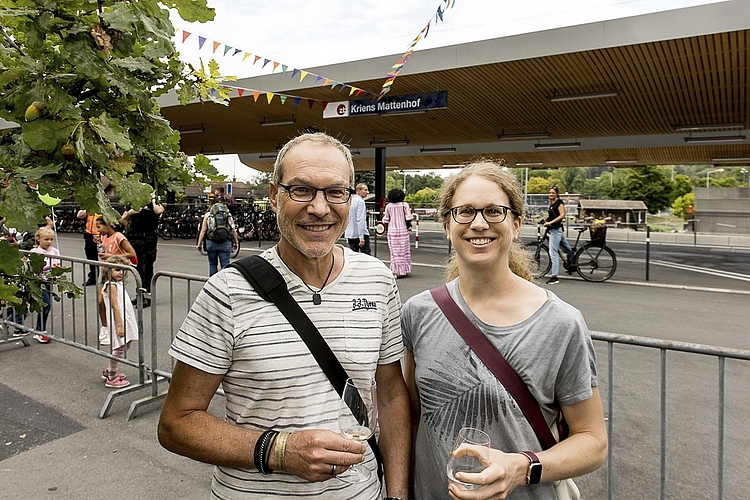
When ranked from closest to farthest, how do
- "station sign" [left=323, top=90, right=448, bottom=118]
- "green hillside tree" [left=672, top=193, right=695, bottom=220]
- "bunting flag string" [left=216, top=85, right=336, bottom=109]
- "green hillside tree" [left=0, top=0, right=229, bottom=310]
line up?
1. "green hillside tree" [left=0, top=0, right=229, bottom=310]
2. "station sign" [left=323, top=90, right=448, bottom=118]
3. "bunting flag string" [left=216, top=85, right=336, bottom=109]
4. "green hillside tree" [left=672, top=193, right=695, bottom=220]

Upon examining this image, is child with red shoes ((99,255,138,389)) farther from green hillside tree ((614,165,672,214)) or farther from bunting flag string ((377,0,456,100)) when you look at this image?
green hillside tree ((614,165,672,214))

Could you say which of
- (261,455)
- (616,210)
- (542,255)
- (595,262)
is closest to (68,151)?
(261,455)

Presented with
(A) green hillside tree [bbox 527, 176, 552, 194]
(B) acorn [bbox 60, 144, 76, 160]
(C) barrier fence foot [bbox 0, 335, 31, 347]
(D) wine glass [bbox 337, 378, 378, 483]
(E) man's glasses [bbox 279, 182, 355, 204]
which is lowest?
(C) barrier fence foot [bbox 0, 335, 31, 347]

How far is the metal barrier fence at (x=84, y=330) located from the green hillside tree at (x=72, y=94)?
4.42 ft

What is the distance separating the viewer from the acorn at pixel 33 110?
126 centimetres

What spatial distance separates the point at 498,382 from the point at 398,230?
10.1 m

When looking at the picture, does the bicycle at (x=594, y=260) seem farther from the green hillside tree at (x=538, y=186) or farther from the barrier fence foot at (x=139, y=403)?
the green hillside tree at (x=538, y=186)

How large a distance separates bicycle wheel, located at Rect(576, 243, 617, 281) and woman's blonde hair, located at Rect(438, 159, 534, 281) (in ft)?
32.4

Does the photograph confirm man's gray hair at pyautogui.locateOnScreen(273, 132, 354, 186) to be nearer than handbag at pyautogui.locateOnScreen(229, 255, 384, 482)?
No

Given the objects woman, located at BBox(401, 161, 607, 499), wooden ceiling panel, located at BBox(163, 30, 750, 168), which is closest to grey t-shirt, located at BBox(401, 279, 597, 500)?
woman, located at BBox(401, 161, 607, 499)

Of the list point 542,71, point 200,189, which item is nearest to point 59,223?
point 542,71

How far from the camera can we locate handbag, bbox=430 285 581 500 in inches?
61.8

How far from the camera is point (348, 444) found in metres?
1.39

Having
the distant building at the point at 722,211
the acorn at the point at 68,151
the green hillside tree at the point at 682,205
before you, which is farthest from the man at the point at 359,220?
the green hillside tree at the point at 682,205
